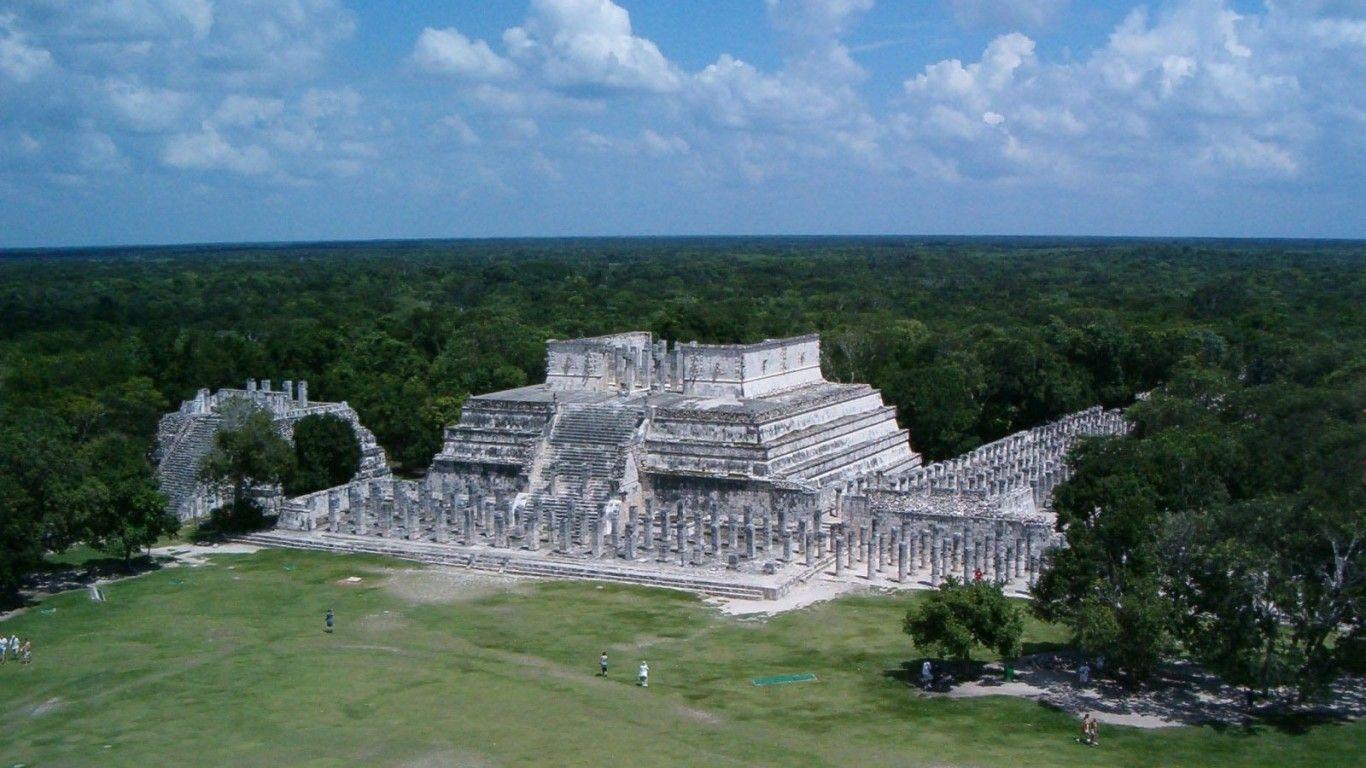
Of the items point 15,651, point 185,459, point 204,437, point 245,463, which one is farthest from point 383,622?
point 204,437

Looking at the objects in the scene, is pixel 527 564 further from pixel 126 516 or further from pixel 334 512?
pixel 126 516

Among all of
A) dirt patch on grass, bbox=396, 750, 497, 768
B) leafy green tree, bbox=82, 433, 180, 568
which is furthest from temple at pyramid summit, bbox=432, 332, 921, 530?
dirt patch on grass, bbox=396, 750, 497, 768

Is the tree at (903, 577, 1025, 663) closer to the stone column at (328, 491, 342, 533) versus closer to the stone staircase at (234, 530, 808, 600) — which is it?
the stone staircase at (234, 530, 808, 600)

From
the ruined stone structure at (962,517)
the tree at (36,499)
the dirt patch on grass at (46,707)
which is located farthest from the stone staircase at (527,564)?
the dirt patch on grass at (46,707)

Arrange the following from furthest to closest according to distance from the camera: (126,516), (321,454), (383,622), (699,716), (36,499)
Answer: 1. (321,454)
2. (126,516)
3. (36,499)
4. (383,622)
5. (699,716)

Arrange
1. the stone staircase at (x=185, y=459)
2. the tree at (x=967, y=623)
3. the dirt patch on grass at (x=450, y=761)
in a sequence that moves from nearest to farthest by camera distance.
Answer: the dirt patch on grass at (x=450, y=761) → the tree at (x=967, y=623) → the stone staircase at (x=185, y=459)

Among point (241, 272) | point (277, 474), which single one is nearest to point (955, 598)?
point (277, 474)

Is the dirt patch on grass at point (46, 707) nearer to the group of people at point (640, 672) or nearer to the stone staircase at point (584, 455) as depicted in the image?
the group of people at point (640, 672)
